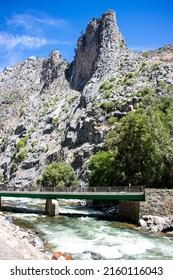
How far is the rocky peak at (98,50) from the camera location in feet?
356

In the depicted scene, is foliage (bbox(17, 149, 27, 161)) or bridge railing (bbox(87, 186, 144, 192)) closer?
bridge railing (bbox(87, 186, 144, 192))

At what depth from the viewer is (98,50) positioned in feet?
371

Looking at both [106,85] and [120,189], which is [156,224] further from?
[106,85]

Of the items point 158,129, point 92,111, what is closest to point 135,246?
point 158,129

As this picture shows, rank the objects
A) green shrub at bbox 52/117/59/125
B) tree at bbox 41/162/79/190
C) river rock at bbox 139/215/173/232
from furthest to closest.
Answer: green shrub at bbox 52/117/59/125 → tree at bbox 41/162/79/190 → river rock at bbox 139/215/173/232

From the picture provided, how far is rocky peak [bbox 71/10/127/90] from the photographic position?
109 m

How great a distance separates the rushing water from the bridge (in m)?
2.76

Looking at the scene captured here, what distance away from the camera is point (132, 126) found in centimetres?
4650

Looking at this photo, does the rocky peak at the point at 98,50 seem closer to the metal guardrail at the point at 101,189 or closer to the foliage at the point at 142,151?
the foliage at the point at 142,151

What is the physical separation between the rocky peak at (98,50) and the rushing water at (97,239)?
76107 millimetres

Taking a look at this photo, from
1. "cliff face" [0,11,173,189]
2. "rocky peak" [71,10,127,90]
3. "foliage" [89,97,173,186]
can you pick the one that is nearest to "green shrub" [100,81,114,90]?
"cliff face" [0,11,173,189]

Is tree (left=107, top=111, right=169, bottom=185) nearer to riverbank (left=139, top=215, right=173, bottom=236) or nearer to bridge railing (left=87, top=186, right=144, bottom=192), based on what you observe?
bridge railing (left=87, top=186, right=144, bottom=192)

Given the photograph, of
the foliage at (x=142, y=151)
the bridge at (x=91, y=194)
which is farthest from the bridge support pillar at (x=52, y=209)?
the foliage at (x=142, y=151)
